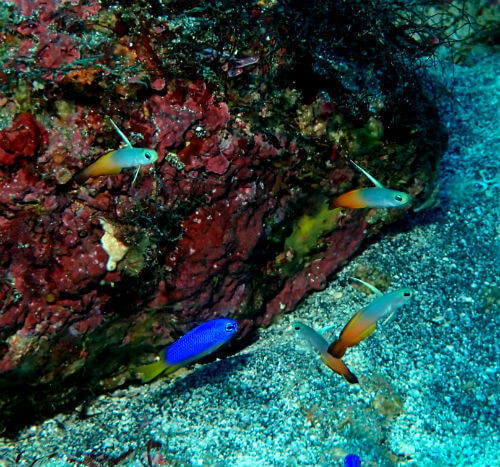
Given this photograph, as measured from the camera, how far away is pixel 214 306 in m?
3.40

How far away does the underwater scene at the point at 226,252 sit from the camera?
2.54 metres

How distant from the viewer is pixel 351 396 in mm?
3291

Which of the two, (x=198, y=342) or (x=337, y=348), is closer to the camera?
(x=337, y=348)

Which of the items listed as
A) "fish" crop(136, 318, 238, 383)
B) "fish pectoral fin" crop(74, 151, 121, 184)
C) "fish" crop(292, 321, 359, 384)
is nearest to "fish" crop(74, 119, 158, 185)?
"fish pectoral fin" crop(74, 151, 121, 184)

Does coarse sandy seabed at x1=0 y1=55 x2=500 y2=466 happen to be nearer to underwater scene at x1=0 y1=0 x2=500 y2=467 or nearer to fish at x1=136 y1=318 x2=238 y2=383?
underwater scene at x1=0 y1=0 x2=500 y2=467

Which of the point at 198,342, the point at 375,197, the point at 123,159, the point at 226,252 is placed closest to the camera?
the point at 123,159

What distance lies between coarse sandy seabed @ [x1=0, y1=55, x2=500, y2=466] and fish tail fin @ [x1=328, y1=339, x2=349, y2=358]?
106 centimetres

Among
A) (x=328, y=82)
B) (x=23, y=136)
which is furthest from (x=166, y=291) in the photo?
(x=328, y=82)

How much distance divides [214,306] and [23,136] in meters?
1.91

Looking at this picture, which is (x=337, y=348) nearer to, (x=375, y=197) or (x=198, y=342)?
(x=198, y=342)

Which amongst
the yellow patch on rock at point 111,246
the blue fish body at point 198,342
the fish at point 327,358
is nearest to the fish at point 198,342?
the blue fish body at point 198,342

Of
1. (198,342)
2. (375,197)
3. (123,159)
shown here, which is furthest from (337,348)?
(123,159)

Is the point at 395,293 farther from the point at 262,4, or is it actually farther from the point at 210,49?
the point at 262,4

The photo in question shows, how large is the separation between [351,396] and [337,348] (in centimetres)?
120
